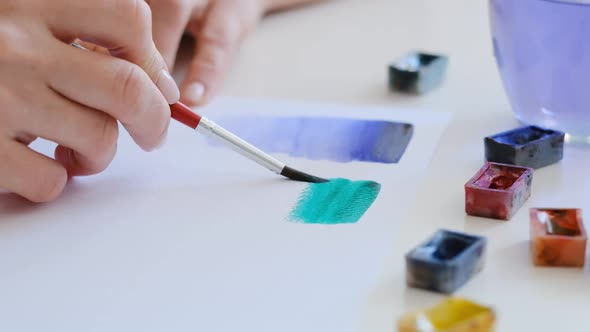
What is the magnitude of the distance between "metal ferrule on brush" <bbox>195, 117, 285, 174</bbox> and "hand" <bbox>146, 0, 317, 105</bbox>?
0.57 feet

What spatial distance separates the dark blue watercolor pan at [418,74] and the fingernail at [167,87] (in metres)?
0.28

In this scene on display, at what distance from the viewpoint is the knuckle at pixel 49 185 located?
0.71m

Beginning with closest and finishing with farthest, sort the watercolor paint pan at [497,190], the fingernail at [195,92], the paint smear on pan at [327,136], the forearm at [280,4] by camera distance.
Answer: the watercolor paint pan at [497,190], the paint smear on pan at [327,136], the fingernail at [195,92], the forearm at [280,4]

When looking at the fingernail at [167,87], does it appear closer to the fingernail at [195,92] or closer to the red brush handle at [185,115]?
the red brush handle at [185,115]

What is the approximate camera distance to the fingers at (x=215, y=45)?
93cm

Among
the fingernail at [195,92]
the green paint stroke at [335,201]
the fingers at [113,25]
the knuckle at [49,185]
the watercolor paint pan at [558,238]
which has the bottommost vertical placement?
the knuckle at [49,185]

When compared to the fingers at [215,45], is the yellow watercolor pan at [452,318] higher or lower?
higher

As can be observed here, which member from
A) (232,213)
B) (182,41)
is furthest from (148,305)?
(182,41)

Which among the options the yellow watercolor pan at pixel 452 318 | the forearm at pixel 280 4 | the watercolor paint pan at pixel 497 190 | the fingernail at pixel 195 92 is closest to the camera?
the yellow watercolor pan at pixel 452 318

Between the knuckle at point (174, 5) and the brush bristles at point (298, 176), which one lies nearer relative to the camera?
the brush bristles at point (298, 176)

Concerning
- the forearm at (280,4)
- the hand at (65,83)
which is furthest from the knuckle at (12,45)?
the forearm at (280,4)

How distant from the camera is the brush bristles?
739 mm

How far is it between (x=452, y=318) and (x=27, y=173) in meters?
0.38

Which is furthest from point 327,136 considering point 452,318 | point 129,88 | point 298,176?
point 452,318
